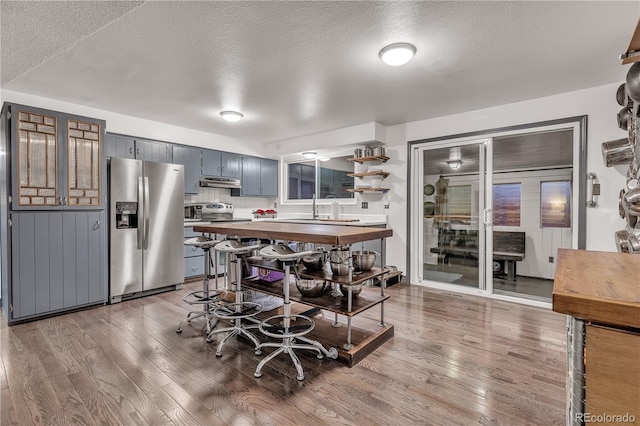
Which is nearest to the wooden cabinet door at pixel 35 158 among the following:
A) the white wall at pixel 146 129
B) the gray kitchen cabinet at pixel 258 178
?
the white wall at pixel 146 129

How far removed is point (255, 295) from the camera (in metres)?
3.51

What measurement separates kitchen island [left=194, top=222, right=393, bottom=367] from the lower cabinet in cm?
197

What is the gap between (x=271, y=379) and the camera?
203cm

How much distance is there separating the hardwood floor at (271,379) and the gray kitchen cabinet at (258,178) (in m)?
3.11

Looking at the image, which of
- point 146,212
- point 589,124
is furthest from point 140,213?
point 589,124

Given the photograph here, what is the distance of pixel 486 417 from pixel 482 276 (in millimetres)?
2656

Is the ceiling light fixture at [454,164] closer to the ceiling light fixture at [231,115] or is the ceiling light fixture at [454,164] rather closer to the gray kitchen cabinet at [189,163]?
the ceiling light fixture at [231,115]

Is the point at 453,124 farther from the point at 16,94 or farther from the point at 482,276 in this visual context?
the point at 16,94

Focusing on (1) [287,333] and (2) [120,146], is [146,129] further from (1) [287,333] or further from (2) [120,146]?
(1) [287,333]

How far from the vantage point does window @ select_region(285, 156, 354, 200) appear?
18.1 feet

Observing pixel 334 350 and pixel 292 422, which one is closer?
pixel 292 422

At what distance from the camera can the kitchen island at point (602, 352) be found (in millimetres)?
603

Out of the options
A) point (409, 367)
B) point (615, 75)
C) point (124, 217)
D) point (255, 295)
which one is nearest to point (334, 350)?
point (409, 367)

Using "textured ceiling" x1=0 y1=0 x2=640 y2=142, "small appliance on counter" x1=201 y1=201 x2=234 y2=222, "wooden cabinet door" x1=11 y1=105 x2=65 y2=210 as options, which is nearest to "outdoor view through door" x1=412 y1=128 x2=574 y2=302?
"textured ceiling" x1=0 y1=0 x2=640 y2=142
